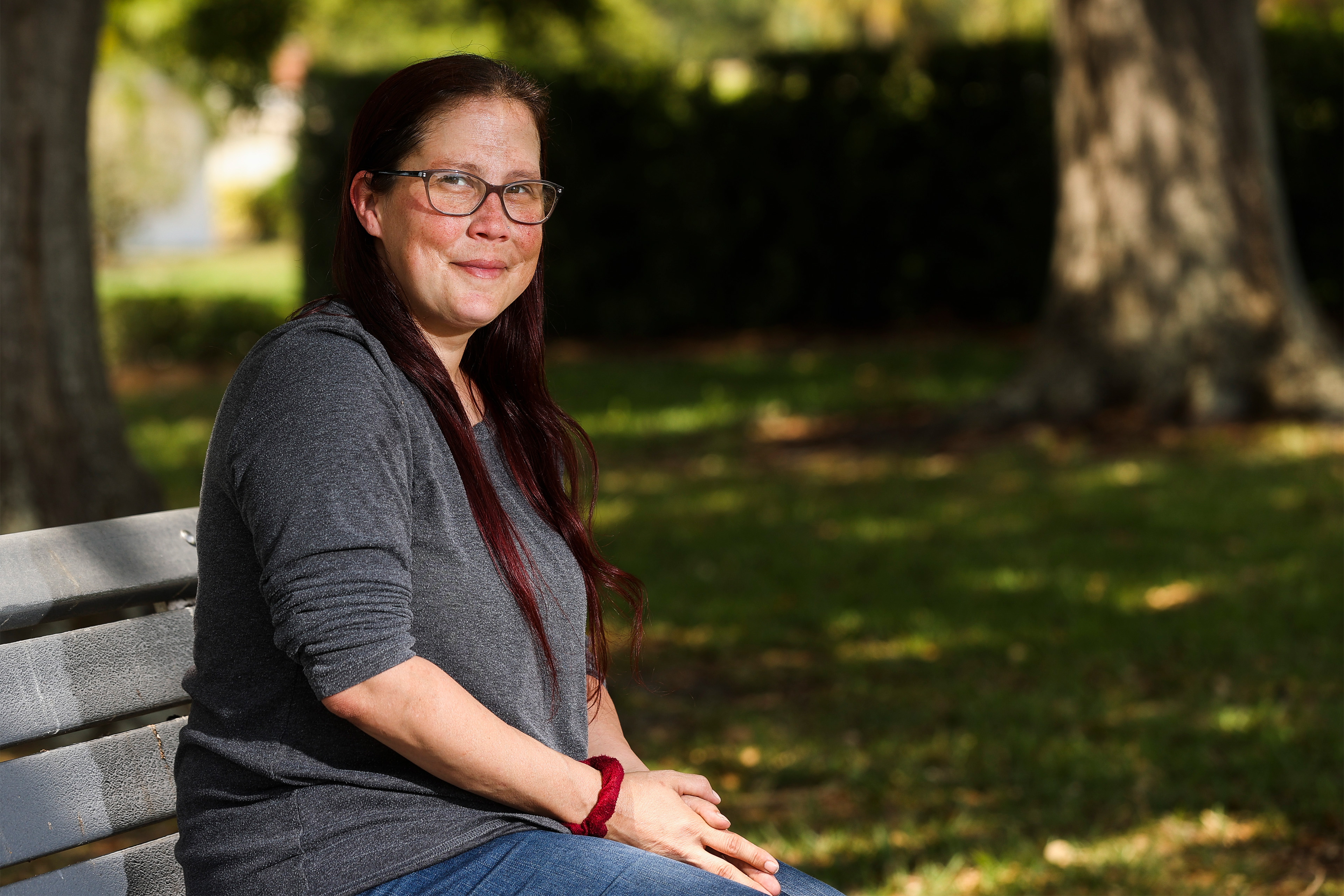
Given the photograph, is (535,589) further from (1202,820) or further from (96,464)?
(96,464)

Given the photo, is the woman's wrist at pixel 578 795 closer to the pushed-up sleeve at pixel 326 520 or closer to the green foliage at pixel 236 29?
the pushed-up sleeve at pixel 326 520

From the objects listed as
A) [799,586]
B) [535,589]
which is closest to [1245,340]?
[799,586]

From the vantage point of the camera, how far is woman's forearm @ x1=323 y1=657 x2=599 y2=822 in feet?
5.59

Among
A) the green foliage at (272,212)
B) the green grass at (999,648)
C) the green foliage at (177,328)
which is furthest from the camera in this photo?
the green foliage at (272,212)

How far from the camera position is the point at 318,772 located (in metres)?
1.78

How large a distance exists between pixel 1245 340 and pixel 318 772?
28.4ft

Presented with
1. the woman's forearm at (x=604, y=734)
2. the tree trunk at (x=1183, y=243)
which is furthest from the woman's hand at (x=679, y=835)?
the tree trunk at (x=1183, y=243)

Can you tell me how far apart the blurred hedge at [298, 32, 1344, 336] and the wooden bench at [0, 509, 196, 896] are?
40.7ft

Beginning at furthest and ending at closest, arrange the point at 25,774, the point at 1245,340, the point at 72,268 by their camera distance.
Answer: the point at 1245,340, the point at 72,268, the point at 25,774

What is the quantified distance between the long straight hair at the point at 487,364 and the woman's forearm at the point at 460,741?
0.58ft

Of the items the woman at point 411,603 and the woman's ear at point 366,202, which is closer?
the woman at point 411,603

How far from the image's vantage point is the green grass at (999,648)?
12.7 ft

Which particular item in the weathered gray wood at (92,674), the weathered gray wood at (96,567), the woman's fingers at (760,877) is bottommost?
the woman's fingers at (760,877)

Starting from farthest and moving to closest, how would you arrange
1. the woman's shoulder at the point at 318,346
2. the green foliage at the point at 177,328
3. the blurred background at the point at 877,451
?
the green foliage at the point at 177,328, the blurred background at the point at 877,451, the woman's shoulder at the point at 318,346
